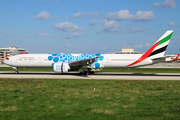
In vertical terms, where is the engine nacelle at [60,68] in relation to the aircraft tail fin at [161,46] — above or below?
below

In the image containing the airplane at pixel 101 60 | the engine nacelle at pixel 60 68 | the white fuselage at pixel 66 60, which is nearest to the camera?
the engine nacelle at pixel 60 68

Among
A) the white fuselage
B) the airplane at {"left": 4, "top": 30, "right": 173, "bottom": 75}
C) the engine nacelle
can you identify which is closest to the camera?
the engine nacelle

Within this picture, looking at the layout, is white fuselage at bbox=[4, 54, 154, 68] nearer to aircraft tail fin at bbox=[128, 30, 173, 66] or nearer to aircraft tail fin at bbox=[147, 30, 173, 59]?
aircraft tail fin at bbox=[128, 30, 173, 66]

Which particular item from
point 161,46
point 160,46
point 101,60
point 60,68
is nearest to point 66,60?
point 60,68

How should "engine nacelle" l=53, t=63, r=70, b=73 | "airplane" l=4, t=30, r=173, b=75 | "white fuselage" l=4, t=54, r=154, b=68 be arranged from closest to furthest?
1. "engine nacelle" l=53, t=63, r=70, b=73
2. "airplane" l=4, t=30, r=173, b=75
3. "white fuselage" l=4, t=54, r=154, b=68

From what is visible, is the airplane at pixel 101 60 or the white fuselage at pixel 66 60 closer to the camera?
the airplane at pixel 101 60

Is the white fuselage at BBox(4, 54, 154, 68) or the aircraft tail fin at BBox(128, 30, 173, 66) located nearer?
the aircraft tail fin at BBox(128, 30, 173, 66)

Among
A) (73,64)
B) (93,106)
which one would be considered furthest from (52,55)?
(93,106)

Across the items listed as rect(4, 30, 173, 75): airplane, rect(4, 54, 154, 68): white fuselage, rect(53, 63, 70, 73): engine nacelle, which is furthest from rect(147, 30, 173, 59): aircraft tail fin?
rect(53, 63, 70, 73): engine nacelle

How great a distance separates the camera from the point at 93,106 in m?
10.6

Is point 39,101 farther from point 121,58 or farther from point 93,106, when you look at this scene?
point 121,58

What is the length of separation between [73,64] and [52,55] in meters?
5.22

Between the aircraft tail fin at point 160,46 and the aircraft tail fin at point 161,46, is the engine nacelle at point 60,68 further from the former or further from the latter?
the aircraft tail fin at point 161,46

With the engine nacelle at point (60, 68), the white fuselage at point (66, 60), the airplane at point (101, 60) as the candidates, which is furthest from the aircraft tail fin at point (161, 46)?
the engine nacelle at point (60, 68)
